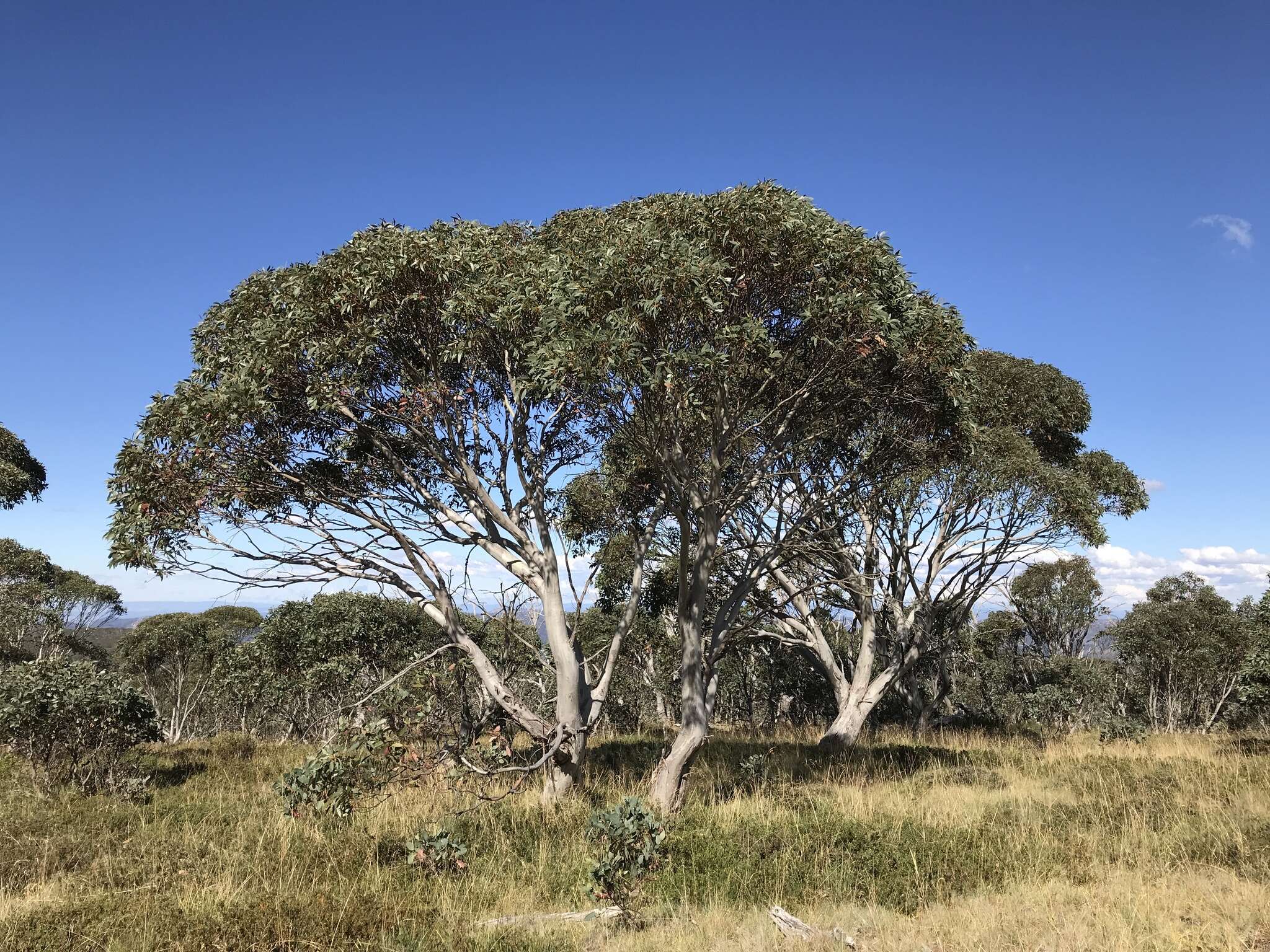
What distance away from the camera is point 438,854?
8172 millimetres

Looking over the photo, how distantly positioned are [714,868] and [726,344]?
6667 millimetres

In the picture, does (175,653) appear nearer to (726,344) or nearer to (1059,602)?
(726,344)

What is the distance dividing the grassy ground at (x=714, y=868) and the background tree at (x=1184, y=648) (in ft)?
60.6

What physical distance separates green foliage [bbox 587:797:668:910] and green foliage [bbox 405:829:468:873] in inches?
59.5

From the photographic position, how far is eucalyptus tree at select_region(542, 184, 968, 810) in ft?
31.8

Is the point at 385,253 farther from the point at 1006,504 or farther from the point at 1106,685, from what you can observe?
the point at 1106,685

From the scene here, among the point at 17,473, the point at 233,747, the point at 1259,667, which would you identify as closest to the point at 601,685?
the point at 233,747

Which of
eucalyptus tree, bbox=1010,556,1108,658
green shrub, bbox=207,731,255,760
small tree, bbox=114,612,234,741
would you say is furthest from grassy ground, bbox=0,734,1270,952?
small tree, bbox=114,612,234,741

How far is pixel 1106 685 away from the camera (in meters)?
30.9

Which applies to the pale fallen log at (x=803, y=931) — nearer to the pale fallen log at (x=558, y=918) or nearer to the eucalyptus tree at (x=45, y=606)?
the pale fallen log at (x=558, y=918)

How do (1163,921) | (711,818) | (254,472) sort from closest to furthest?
(1163,921)
(711,818)
(254,472)

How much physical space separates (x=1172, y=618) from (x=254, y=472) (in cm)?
3390

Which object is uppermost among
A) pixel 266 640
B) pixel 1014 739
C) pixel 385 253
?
pixel 385 253

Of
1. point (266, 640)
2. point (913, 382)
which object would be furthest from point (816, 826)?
point (266, 640)
